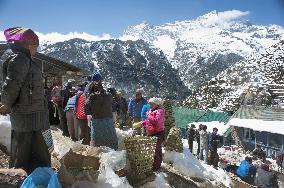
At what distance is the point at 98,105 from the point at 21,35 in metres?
2.78

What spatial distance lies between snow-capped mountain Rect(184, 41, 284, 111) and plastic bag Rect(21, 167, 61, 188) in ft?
201

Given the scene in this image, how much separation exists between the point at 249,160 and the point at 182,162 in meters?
4.09

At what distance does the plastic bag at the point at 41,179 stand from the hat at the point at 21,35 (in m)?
1.23

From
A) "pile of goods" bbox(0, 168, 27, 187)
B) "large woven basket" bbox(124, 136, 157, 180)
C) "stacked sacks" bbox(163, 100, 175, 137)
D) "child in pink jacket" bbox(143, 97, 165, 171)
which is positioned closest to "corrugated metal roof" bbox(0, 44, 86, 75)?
"stacked sacks" bbox(163, 100, 175, 137)

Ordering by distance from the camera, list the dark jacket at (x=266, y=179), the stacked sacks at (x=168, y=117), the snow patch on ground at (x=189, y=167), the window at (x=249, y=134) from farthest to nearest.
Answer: the window at (x=249, y=134)
the dark jacket at (x=266, y=179)
the stacked sacks at (x=168, y=117)
the snow patch on ground at (x=189, y=167)

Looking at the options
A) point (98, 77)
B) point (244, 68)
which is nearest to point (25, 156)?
→ point (98, 77)

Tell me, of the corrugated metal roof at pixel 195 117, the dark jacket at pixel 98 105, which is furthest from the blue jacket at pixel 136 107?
the corrugated metal roof at pixel 195 117

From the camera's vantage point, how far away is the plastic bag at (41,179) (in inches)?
152

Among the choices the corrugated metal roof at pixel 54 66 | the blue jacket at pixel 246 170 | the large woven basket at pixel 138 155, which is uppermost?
the corrugated metal roof at pixel 54 66

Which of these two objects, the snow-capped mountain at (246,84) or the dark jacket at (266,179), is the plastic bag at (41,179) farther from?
the snow-capped mountain at (246,84)

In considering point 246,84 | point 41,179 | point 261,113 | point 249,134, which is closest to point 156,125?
point 41,179

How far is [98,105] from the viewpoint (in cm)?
677

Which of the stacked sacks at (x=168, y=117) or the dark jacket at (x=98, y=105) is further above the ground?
the dark jacket at (x=98, y=105)

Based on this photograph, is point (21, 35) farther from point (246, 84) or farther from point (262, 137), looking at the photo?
point (246, 84)
